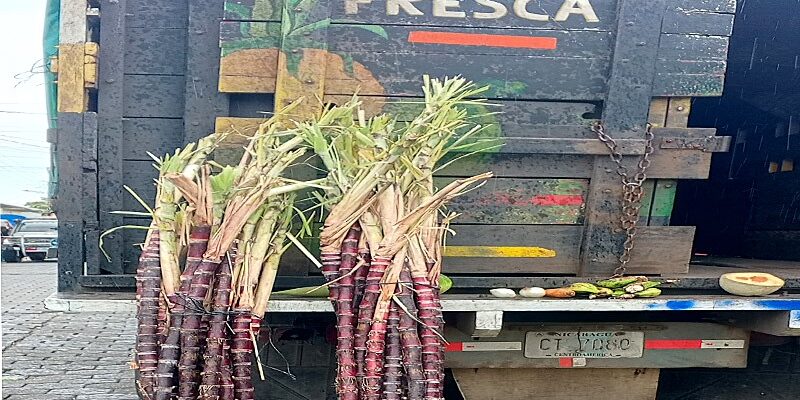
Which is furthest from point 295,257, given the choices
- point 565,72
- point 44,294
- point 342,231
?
point 44,294

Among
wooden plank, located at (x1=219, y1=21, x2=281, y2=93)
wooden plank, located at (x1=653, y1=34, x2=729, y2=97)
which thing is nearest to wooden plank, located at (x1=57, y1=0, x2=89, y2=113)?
wooden plank, located at (x1=219, y1=21, x2=281, y2=93)

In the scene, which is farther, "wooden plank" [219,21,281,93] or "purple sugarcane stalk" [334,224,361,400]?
"wooden plank" [219,21,281,93]

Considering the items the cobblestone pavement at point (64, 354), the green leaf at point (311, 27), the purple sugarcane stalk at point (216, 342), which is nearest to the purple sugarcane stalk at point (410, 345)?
the purple sugarcane stalk at point (216, 342)

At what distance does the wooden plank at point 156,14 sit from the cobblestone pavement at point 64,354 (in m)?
1.75

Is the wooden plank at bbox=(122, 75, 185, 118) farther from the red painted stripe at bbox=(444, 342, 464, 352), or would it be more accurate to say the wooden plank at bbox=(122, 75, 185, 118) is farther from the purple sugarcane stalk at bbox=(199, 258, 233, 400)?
the red painted stripe at bbox=(444, 342, 464, 352)

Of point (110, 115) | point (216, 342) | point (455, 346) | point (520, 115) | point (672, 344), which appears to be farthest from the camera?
point (672, 344)

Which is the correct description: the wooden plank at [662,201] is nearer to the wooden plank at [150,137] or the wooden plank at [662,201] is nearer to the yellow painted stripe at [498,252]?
the yellow painted stripe at [498,252]

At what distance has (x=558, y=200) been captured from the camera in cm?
289

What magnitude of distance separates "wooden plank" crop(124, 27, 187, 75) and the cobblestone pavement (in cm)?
158

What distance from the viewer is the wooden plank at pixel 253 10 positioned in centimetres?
269

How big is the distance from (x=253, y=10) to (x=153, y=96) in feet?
1.98

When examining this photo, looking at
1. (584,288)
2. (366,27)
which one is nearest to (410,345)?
(584,288)

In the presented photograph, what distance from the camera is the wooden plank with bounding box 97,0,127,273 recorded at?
270cm

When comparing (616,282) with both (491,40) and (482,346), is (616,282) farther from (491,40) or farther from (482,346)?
(491,40)
